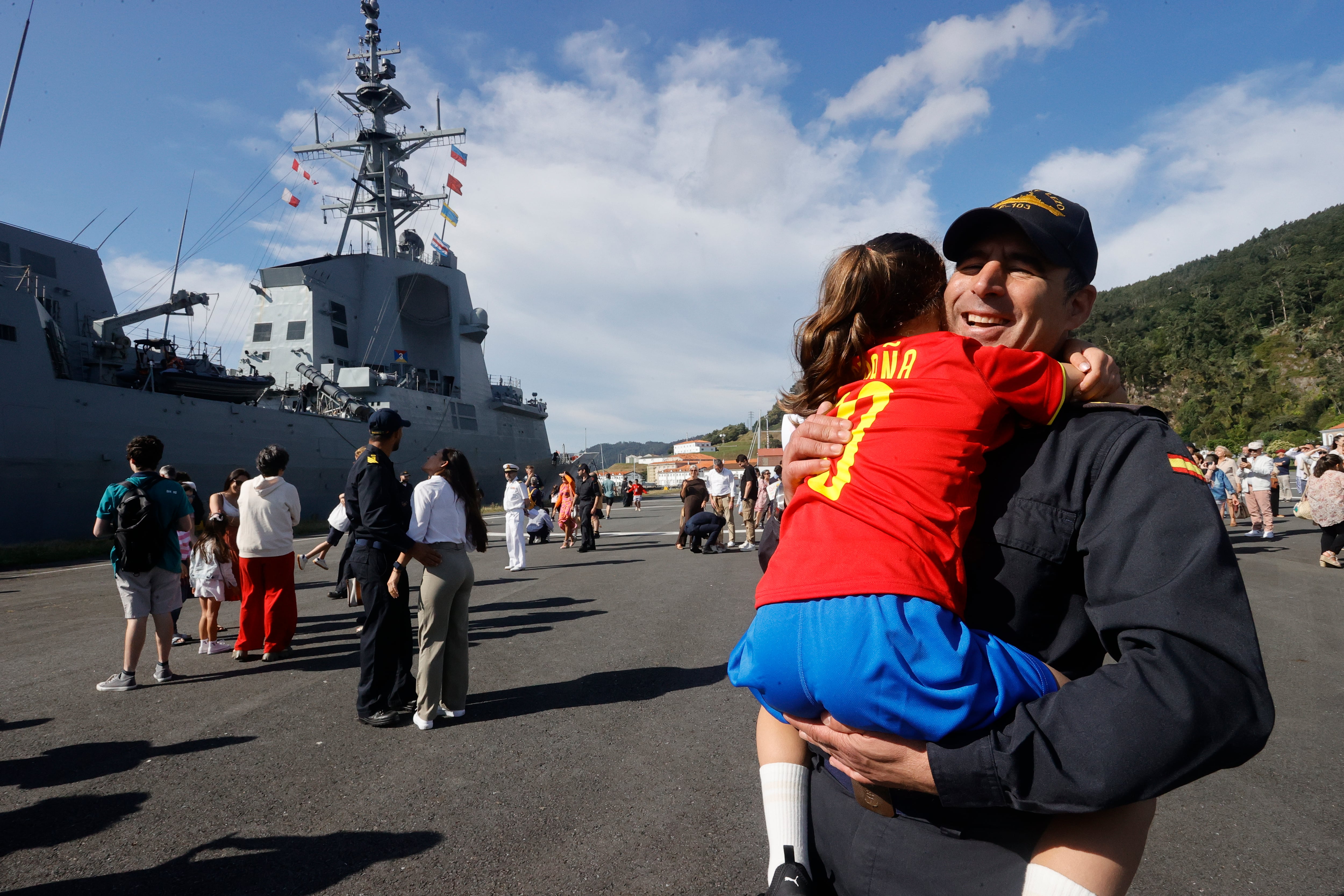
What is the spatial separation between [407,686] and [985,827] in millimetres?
4609

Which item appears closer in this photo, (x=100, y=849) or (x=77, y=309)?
(x=100, y=849)

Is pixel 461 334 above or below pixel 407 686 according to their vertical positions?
above

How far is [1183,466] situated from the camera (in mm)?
1062

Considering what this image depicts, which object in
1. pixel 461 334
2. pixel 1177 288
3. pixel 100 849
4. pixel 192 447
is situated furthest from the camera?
pixel 1177 288

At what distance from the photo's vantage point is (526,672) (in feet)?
19.3

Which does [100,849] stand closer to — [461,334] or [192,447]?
[192,447]

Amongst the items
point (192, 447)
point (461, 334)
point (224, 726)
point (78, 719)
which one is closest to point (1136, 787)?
point (224, 726)

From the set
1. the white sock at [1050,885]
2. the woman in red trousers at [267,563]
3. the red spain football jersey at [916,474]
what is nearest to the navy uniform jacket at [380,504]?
the woman in red trousers at [267,563]

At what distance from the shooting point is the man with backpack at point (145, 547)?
18.3 ft

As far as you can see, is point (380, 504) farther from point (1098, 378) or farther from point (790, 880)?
point (1098, 378)

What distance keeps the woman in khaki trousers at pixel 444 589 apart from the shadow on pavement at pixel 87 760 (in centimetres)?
116

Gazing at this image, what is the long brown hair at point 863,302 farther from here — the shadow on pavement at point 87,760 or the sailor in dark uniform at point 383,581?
the shadow on pavement at point 87,760

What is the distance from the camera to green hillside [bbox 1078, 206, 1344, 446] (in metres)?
57.0

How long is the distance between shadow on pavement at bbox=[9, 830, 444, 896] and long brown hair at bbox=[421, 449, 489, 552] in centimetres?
235
